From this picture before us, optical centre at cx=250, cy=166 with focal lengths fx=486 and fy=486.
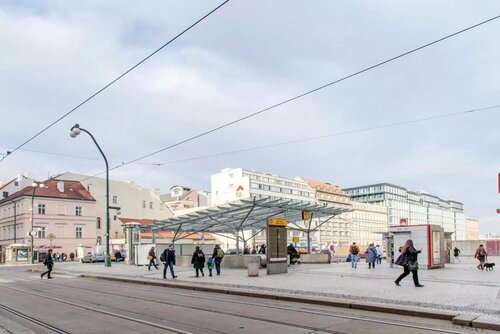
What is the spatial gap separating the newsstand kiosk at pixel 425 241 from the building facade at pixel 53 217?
5465 cm

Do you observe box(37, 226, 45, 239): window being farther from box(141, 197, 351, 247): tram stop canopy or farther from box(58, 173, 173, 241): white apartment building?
box(141, 197, 351, 247): tram stop canopy

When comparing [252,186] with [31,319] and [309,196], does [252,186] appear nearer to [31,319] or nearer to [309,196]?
[309,196]

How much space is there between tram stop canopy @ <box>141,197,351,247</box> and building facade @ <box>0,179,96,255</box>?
1540 inches

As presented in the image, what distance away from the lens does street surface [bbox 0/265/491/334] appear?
989cm

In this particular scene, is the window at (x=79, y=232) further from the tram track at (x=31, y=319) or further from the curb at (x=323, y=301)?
the tram track at (x=31, y=319)

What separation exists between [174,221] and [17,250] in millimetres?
30595

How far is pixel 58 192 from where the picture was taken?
7469cm

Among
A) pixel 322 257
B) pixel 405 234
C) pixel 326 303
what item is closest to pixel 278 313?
pixel 326 303

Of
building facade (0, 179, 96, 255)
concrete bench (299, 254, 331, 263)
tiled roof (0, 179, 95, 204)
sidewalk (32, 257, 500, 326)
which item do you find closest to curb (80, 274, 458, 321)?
sidewalk (32, 257, 500, 326)

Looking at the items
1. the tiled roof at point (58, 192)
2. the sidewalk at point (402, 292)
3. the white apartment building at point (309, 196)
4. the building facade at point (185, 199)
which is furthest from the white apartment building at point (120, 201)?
the sidewalk at point (402, 292)

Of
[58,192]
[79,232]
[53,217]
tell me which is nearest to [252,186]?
[79,232]

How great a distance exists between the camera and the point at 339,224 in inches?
5290

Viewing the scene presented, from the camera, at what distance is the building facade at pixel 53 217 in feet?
231

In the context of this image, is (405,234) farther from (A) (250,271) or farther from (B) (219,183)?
(B) (219,183)
